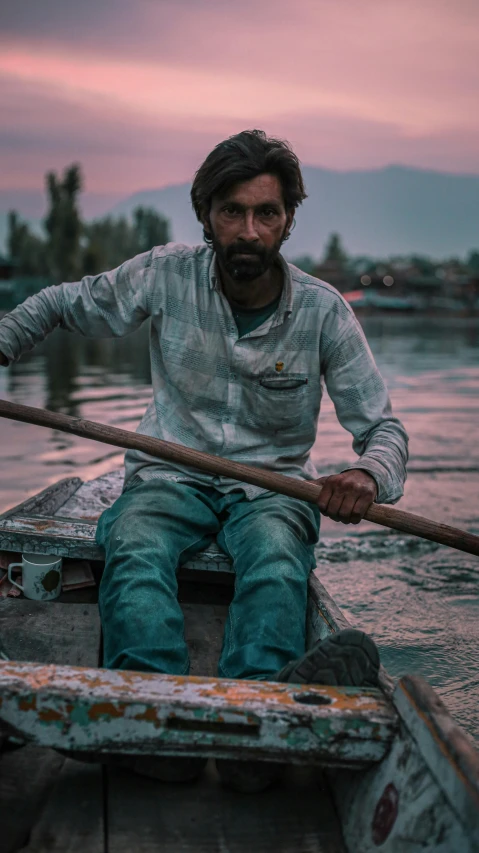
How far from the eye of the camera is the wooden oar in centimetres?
245

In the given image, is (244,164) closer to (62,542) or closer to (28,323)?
(28,323)

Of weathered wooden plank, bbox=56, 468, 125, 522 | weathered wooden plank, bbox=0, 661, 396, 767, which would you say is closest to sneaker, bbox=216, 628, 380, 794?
weathered wooden plank, bbox=0, 661, 396, 767

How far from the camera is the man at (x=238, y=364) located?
2.54 metres

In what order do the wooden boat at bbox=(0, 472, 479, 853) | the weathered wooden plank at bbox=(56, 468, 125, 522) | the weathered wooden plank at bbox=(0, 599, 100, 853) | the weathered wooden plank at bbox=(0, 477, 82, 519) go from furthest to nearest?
1. the weathered wooden plank at bbox=(56, 468, 125, 522)
2. the weathered wooden plank at bbox=(0, 477, 82, 519)
3. the weathered wooden plank at bbox=(0, 599, 100, 853)
4. the wooden boat at bbox=(0, 472, 479, 853)

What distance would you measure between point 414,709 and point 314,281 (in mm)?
1662

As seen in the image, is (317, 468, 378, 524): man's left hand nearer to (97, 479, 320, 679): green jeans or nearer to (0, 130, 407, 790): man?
(0, 130, 407, 790): man

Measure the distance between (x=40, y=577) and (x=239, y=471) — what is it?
811mm

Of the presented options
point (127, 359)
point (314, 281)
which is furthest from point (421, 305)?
point (314, 281)

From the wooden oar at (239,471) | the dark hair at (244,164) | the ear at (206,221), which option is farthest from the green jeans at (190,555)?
the dark hair at (244,164)

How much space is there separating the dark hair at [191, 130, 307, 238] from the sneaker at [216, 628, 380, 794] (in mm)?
1574

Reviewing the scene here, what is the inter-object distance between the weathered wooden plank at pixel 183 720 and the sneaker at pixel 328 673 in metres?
0.11

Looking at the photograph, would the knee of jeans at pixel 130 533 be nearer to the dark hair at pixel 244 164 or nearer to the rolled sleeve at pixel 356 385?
the rolled sleeve at pixel 356 385

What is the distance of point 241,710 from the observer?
65.0 inches

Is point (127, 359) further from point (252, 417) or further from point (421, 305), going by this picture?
point (421, 305)
